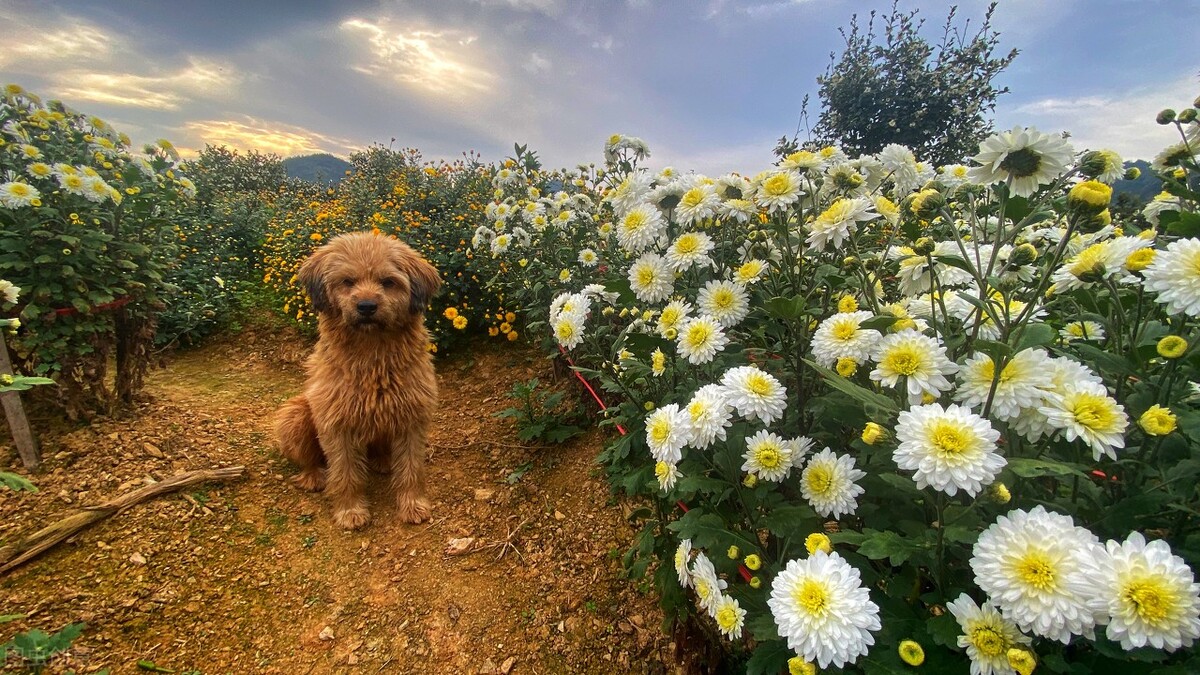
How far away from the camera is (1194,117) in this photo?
4.31ft

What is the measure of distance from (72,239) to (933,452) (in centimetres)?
407

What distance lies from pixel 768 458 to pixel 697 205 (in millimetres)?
811

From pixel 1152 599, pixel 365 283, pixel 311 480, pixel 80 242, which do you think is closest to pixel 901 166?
pixel 1152 599

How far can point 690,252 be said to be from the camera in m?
1.58

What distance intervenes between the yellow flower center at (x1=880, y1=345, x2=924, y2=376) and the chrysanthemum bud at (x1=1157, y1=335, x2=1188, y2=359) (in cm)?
37

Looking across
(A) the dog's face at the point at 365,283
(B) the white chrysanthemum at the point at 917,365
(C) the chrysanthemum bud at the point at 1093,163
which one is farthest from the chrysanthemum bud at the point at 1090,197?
(A) the dog's face at the point at 365,283

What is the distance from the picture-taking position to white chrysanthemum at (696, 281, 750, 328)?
4.82 feet

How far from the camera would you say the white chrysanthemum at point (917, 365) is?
105 centimetres

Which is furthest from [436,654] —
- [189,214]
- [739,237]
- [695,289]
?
[189,214]

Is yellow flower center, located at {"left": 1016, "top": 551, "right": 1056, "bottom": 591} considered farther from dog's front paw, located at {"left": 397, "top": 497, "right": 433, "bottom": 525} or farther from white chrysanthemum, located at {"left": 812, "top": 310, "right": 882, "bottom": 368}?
dog's front paw, located at {"left": 397, "top": 497, "right": 433, "bottom": 525}

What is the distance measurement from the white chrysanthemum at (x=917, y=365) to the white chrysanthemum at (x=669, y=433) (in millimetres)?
450

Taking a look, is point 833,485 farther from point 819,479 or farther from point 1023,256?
point 1023,256

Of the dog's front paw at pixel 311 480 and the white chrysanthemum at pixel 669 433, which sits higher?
the white chrysanthemum at pixel 669 433

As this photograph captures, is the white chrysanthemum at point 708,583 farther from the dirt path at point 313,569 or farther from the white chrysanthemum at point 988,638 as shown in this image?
the dirt path at point 313,569
